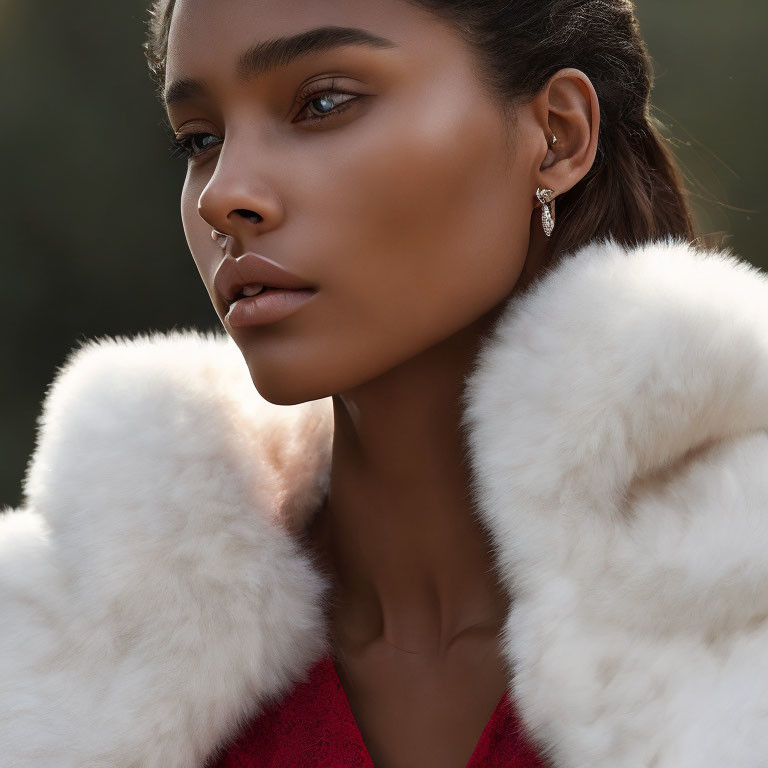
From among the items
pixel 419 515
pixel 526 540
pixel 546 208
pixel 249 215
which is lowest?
pixel 419 515

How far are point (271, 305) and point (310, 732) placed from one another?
0.52 meters

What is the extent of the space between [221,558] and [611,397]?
0.50m

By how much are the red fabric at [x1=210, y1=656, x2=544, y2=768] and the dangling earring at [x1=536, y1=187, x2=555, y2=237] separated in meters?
0.56

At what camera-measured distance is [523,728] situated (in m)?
1.09

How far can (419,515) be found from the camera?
142 centimetres

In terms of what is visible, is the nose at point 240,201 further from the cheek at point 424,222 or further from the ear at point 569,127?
the ear at point 569,127

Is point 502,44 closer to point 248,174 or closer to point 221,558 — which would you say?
point 248,174

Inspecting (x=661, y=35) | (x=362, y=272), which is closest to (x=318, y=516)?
(x=362, y=272)

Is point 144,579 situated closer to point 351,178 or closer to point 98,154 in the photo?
point 351,178

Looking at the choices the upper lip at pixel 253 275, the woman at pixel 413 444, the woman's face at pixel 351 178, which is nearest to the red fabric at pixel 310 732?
the woman at pixel 413 444

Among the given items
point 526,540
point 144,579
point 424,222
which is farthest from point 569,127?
point 144,579

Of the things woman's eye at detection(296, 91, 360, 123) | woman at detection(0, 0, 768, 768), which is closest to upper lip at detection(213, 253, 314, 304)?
woman at detection(0, 0, 768, 768)

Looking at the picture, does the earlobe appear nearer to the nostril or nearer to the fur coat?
the fur coat

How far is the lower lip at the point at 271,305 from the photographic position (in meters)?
1.18
